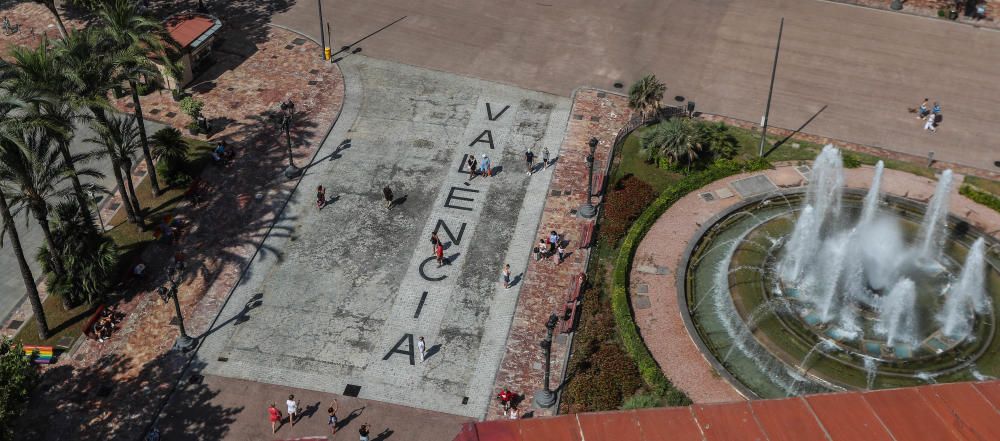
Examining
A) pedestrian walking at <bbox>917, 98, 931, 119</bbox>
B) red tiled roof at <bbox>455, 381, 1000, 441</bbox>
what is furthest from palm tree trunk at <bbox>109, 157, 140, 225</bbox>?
pedestrian walking at <bbox>917, 98, 931, 119</bbox>

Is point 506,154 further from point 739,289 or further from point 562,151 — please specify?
point 739,289

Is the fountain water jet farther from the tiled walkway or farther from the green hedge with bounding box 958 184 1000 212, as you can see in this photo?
the green hedge with bounding box 958 184 1000 212

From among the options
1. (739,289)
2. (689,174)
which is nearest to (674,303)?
(739,289)

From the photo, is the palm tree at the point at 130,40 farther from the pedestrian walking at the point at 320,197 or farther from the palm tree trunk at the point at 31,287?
the pedestrian walking at the point at 320,197

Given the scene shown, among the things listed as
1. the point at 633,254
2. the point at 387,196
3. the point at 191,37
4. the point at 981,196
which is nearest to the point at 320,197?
the point at 387,196

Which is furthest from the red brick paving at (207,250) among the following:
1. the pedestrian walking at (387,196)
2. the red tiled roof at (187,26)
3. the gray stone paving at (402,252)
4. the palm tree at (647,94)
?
the palm tree at (647,94)

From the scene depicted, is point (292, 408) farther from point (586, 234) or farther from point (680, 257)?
point (680, 257)
